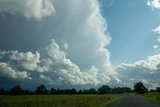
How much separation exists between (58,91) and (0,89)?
42.2 meters

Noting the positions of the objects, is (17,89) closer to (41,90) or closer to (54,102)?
(41,90)

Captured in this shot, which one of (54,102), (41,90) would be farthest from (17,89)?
(54,102)

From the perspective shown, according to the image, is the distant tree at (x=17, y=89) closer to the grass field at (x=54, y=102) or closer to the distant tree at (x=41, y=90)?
the distant tree at (x=41, y=90)

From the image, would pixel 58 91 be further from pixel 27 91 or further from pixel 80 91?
pixel 27 91

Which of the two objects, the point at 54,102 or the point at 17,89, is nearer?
the point at 54,102

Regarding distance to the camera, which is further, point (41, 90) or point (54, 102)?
point (41, 90)

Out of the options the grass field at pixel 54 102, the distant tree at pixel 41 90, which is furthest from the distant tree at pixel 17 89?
the grass field at pixel 54 102

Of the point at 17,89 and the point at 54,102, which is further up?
the point at 17,89

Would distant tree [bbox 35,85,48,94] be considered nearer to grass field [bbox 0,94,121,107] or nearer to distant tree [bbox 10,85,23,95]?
distant tree [bbox 10,85,23,95]

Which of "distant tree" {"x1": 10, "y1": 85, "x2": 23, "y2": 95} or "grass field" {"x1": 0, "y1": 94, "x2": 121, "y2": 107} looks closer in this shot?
"grass field" {"x1": 0, "y1": 94, "x2": 121, "y2": 107}

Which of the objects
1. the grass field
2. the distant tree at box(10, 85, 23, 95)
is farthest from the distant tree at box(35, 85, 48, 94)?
the grass field

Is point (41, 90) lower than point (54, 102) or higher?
higher

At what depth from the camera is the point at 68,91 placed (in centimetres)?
18000

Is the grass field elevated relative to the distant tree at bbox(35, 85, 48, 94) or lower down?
lower down
